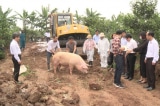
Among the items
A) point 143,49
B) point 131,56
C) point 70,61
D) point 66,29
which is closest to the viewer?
point 143,49

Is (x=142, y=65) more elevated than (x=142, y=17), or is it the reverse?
(x=142, y=17)

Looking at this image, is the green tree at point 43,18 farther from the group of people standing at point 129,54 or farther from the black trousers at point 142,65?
the black trousers at point 142,65

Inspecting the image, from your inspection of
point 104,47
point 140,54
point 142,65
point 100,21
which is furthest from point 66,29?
point 100,21

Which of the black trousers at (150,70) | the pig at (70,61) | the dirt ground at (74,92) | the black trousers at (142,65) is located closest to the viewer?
the dirt ground at (74,92)

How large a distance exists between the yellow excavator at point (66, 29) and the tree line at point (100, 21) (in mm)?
2211

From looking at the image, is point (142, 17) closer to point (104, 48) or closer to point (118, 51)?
point (104, 48)

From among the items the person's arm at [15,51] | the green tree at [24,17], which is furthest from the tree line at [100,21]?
the person's arm at [15,51]

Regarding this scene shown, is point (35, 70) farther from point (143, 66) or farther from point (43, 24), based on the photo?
point (43, 24)

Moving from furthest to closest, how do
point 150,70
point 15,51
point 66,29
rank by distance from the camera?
point 66,29
point 150,70
point 15,51

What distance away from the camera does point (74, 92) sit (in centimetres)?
877

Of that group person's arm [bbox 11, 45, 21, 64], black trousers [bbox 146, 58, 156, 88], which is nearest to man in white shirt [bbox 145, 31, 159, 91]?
black trousers [bbox 146, 58, 156, 88]

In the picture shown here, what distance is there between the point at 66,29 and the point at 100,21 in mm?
10952

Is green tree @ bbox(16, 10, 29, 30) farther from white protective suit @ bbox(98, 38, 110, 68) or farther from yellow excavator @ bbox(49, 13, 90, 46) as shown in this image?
white protective suit @ bbox(98, 38, 110, 68)

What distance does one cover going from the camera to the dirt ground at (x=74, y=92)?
7.66 m
